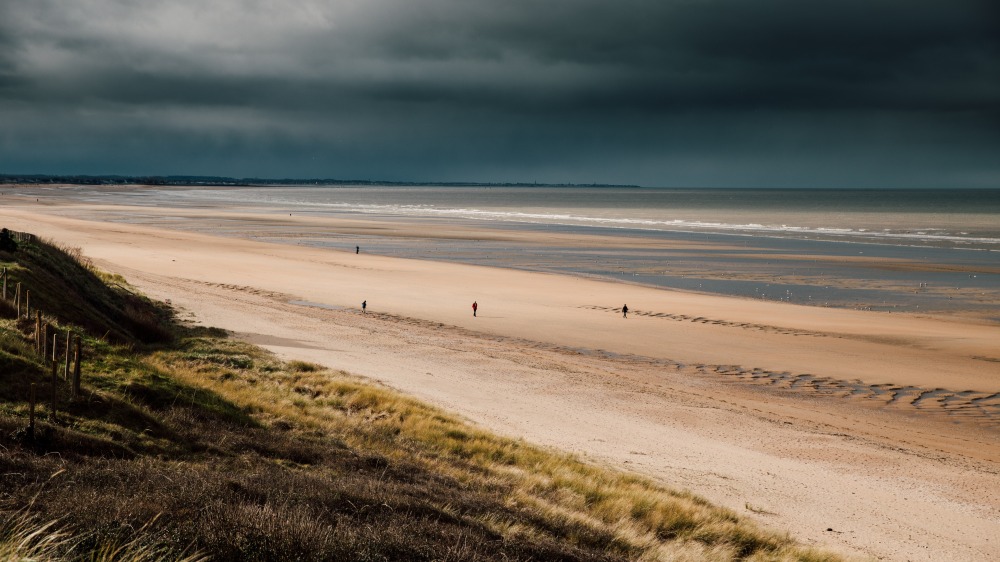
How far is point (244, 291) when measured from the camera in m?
35.9

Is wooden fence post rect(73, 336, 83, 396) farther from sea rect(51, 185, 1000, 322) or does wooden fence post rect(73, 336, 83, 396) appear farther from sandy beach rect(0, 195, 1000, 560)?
sea rect(51, 185, 1000, 322)

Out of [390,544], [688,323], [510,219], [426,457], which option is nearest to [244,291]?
[688,323]

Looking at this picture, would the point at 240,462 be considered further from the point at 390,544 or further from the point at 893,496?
the point at 893,496

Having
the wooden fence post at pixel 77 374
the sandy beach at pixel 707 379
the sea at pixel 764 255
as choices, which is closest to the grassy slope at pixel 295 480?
the wooden fence post at pixel 77 374

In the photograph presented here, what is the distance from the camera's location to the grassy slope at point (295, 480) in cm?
604

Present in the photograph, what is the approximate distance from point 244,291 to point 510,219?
75598 millimetres

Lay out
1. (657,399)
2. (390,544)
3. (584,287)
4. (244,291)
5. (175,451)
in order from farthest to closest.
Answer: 1. (584,287)
2. (244,291)
3. (657,399)
4. (175,451)
5. (390,544)

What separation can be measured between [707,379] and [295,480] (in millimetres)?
15726

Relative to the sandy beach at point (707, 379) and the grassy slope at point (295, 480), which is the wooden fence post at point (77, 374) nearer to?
the grassy slope at point (295, 480)

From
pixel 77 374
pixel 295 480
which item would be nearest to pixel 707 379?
pixel 295 480

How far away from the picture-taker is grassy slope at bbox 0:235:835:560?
6035mm

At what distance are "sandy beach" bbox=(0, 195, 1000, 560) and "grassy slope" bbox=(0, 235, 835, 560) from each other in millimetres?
2091

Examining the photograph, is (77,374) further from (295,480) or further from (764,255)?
(764,255)

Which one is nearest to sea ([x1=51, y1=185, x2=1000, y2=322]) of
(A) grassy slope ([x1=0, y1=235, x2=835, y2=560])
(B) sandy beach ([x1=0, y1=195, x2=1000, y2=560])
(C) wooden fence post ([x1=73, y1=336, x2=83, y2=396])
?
(B) sandy beach ([x1=0, y1=195, x2=1000, y2=560])
